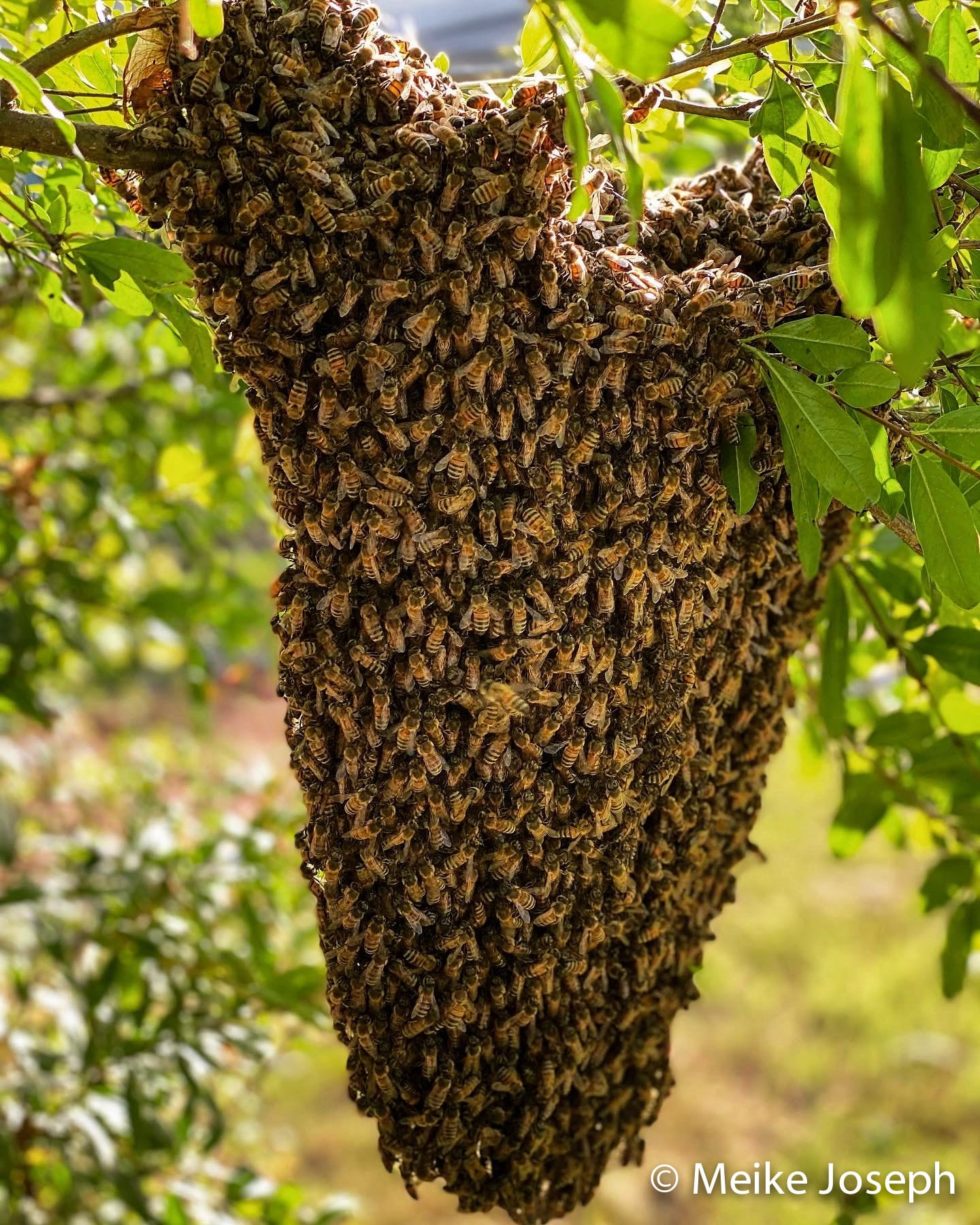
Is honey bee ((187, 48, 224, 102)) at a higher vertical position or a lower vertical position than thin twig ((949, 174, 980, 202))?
lower

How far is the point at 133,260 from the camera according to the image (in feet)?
2.67

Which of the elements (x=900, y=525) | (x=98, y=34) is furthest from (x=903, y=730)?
(x=98, y=34)

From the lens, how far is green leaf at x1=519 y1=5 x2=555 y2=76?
89cm

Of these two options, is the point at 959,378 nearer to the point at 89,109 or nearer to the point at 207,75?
the point at 207,75

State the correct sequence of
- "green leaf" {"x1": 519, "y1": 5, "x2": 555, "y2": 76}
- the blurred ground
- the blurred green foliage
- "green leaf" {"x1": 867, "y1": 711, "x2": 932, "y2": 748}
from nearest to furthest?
"green leaf" {"x1": 519, "y1": 5, "x2": 555, "y2": 76} < "green leaf" {"x1": 867, "y1": 711, "x2": 932, "y2": 748} < the blurred green foliage < the blurred ground

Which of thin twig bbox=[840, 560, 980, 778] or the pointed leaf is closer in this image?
the pointed leaf

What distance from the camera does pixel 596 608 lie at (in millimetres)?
866

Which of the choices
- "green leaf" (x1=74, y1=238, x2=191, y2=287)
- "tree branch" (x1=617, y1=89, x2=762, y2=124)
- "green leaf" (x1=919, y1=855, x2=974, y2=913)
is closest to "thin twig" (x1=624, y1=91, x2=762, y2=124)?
"tree branch" (x1=617, y1=89, x2=762, y2=124)

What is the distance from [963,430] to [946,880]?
0.64m

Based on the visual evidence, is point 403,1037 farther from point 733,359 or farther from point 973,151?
point 973,151

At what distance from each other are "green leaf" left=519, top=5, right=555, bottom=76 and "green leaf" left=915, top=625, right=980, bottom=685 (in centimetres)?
61

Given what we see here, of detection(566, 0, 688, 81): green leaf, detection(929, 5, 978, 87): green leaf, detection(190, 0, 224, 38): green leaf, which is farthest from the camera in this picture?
detection(929, 5, 978, 87): green leaf

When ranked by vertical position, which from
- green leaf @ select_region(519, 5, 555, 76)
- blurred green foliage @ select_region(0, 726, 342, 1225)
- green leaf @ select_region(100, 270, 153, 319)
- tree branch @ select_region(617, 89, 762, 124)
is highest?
green leaf @ select_region(519, 5, 555, 76)

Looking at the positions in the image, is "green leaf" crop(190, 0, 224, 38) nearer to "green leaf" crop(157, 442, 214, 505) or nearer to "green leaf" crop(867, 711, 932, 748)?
"green leaf" crop(867, 711, 932, 748)
